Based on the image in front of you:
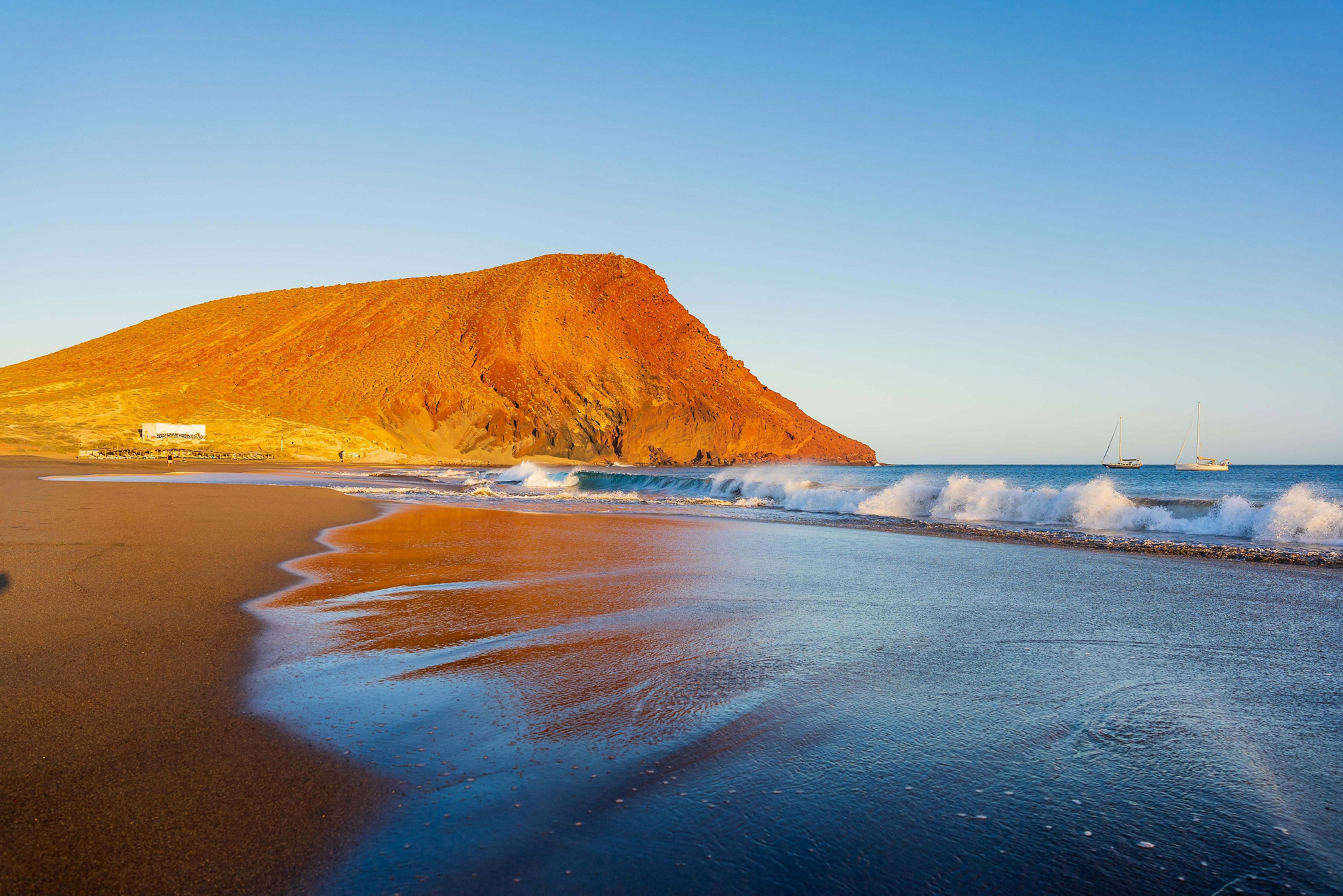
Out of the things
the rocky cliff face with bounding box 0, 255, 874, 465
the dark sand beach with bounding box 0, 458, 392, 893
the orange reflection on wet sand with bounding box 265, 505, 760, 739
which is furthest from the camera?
the rocky cliff face with bounding box 0, 255, 874, 465

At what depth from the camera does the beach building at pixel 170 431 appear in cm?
5428

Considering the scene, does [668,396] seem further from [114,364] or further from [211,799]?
[211,799]

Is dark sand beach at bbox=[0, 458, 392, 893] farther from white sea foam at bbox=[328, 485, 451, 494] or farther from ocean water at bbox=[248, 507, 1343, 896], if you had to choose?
white sea foam at bbox=[328, 485, 451, 494]

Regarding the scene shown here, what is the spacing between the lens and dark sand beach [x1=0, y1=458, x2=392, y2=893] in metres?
2.19

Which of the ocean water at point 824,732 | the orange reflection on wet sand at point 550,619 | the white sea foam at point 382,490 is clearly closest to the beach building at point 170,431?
the white sea foam at point 382,490

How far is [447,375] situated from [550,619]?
80097 millimetres

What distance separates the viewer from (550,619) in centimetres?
588

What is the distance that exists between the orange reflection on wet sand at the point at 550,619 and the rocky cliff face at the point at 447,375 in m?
57.4

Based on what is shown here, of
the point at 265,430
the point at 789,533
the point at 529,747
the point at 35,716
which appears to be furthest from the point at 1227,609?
the point at 265,430

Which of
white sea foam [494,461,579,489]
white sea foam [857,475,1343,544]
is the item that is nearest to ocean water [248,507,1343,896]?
white sea foam [857,475,1343,544]

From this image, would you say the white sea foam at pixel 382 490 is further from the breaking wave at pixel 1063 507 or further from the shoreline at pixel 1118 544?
the shoreline at pixel 1118 544

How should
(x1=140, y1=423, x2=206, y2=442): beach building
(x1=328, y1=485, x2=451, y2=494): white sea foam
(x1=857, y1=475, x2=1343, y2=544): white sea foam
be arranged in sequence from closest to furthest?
(x1=857, y1=475, x2=1343, y2=544): white sea foam, (x1=328, y1=485, x2=451, y2=494): white sea foam, (x1=140, y1=423, x2=206, y2=442): beach building

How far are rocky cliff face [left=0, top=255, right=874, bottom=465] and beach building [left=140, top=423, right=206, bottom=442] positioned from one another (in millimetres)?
1089

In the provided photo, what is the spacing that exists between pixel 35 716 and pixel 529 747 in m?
2.21
